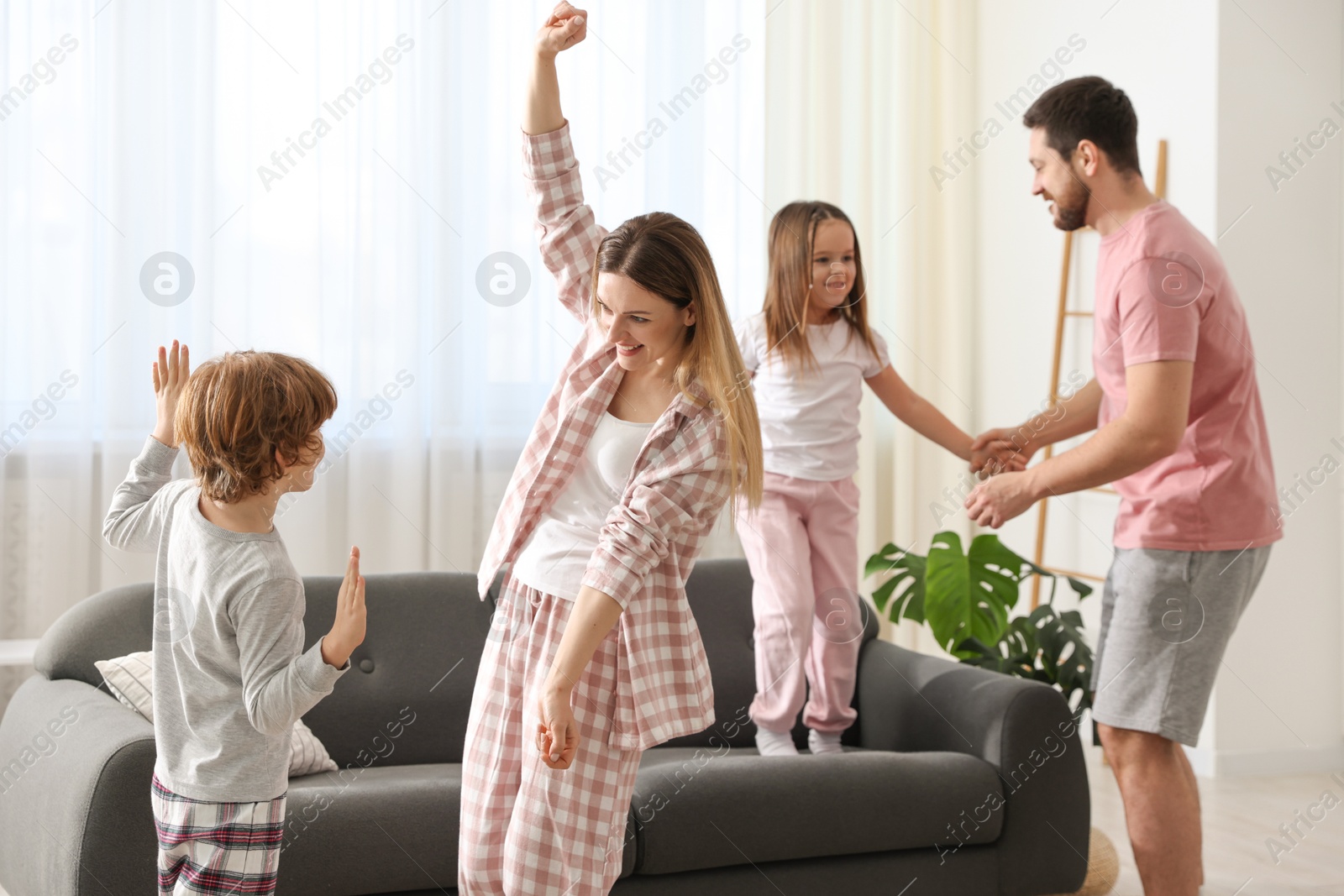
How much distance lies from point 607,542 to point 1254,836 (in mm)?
2316

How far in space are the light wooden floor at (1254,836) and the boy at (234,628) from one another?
1.49 meters

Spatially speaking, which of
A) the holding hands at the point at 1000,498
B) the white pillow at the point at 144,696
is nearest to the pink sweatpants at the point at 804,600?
the holding hands at the point at 1000,498

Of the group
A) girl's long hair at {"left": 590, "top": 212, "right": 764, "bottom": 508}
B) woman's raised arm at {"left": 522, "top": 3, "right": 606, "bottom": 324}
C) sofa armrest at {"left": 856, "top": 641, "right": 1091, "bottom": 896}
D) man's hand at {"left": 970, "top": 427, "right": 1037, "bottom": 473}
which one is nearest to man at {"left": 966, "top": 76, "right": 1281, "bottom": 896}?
sofa armrest at {"left": 856, "top": 641, "right": 1091, "bottom": 896}

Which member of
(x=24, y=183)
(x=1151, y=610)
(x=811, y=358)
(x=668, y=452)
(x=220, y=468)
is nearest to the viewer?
(x=220, y=468)

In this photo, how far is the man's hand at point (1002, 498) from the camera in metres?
2.10

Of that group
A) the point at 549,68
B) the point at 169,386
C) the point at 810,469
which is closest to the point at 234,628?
the point at 169,386

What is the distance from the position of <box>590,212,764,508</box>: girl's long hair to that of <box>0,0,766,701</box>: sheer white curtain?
2.33 m

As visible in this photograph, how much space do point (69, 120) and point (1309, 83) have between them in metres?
3.55

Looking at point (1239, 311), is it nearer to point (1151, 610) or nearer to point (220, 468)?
point (1151, 610)

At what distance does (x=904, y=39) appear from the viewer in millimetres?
4406

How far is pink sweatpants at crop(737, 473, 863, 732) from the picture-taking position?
2676mm

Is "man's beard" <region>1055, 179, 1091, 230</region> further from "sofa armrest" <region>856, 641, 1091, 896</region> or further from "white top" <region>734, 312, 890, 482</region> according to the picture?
"sofa armrest" <region>856, 641, 1091, 896</region>

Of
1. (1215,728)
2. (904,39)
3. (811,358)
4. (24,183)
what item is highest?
(904,39)

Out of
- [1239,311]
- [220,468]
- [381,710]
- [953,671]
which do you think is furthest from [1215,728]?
[220,468]
